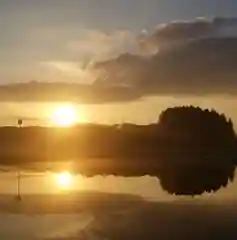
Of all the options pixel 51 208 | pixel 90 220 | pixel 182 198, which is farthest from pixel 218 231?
pixel 51 208

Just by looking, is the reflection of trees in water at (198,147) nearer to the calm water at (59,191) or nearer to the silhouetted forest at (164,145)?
the silhouetted forest at (164,145)

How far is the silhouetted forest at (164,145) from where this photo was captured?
11.2ft

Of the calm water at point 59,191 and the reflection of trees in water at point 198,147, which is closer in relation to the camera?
the calm water at point 59,191

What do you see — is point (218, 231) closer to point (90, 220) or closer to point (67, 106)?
point (90, 220)

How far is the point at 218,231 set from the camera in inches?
114

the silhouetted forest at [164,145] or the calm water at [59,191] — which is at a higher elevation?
the silhouetted forest at [164,145]

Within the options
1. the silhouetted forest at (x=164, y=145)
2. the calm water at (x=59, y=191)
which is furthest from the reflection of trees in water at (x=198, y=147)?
the calm water at (x=59, y=191)

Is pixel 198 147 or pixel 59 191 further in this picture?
pixel 198 147

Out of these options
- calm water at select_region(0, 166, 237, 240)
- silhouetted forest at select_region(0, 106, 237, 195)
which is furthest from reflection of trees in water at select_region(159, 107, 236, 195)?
calm water at select_region(0, 166, 237, 240)

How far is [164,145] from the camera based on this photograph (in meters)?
3.48

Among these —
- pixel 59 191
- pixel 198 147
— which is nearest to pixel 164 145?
pixel 198 147

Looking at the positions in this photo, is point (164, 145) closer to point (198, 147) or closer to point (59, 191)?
point (198, 147)

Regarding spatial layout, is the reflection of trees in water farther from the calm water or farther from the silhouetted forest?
the calm water

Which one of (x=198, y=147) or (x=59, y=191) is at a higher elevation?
(x=198, y=147)
